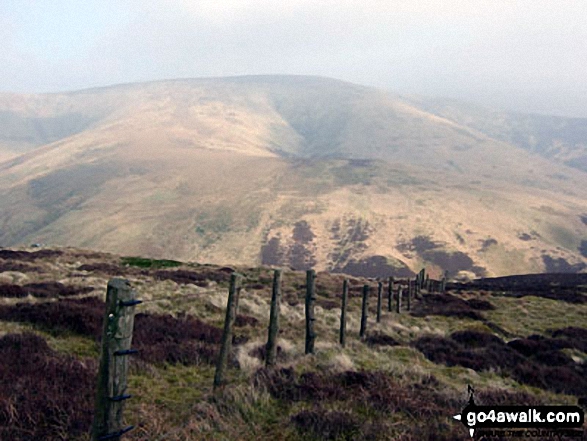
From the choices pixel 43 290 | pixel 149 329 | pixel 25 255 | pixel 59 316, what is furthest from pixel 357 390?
pixel 25 255

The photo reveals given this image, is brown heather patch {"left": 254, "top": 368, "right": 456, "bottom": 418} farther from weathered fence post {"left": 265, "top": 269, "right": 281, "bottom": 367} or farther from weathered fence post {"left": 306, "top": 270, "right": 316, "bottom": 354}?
weathered fence post {"left": 306, "top": 270, "right": 316, "bottom": 354}

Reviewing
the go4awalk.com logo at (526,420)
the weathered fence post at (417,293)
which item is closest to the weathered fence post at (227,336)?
the go4awalk.com logo at (526,420)

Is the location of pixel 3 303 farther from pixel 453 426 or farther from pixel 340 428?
pixel 453 426

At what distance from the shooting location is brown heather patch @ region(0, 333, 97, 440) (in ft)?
20.0

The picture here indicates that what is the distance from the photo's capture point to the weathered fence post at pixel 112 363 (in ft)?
17.3

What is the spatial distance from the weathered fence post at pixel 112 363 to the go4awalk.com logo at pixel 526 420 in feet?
15.6

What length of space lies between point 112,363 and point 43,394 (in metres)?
2.66

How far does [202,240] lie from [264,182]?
1917 inches

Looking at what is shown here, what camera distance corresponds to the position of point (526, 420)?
6.91 m

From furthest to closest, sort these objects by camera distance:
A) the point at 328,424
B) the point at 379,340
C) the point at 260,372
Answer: the point at 379,340
the point at 260,372
the point at 328,424

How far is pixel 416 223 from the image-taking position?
422ft

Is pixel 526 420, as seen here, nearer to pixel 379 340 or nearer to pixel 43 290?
pixel 379 340

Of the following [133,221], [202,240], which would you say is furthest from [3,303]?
[133,221]

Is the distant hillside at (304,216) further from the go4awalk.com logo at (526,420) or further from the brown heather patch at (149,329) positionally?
the go4awalk.com logo at (526,420)
